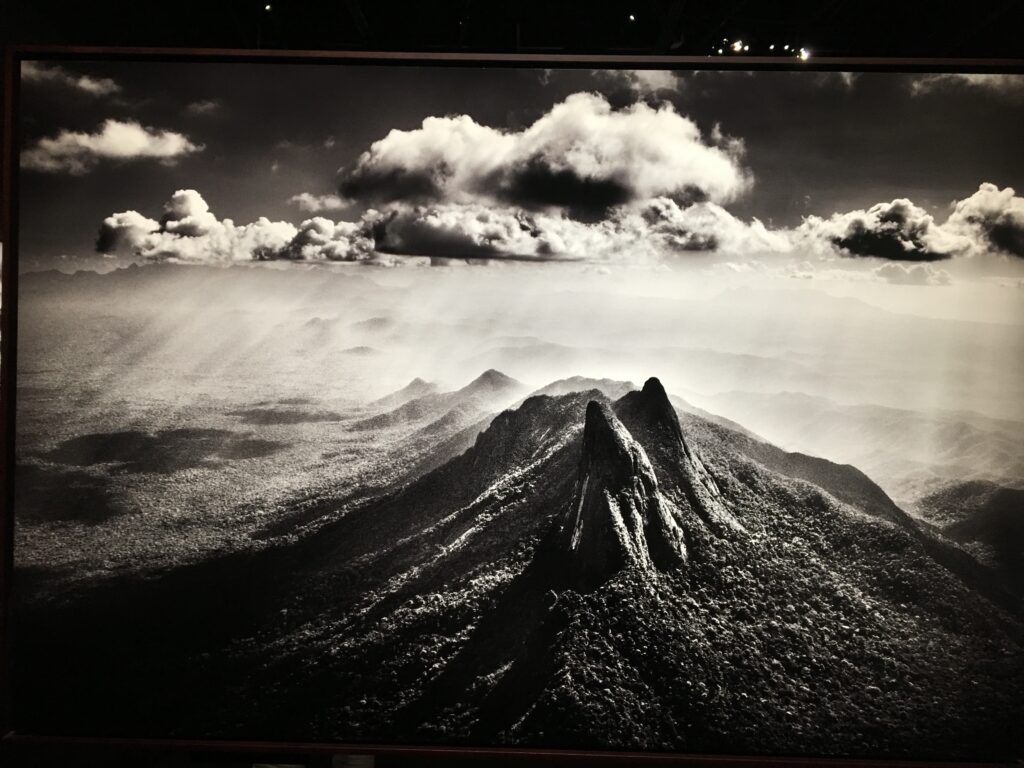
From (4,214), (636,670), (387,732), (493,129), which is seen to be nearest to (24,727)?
(387,732)

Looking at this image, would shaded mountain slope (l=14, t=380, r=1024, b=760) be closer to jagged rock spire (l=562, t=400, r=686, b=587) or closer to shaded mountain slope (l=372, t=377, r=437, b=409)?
jagged rock spire (l=562, t=400, r=686, b=587)

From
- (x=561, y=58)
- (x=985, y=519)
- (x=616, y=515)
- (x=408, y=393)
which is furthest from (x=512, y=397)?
(x=985, y=519)

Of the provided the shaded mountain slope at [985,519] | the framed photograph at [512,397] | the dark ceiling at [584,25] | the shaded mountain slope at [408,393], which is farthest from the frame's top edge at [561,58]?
the shaded mountain slope at [985,519]

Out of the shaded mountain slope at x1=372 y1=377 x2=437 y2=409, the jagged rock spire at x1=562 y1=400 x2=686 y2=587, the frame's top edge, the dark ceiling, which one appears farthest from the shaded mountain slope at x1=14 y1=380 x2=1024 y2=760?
the dark ceiling

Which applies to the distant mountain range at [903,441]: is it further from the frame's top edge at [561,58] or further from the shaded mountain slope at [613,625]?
the frame's top edge at [561,58]

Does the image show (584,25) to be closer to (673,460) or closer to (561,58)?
(561,58)
